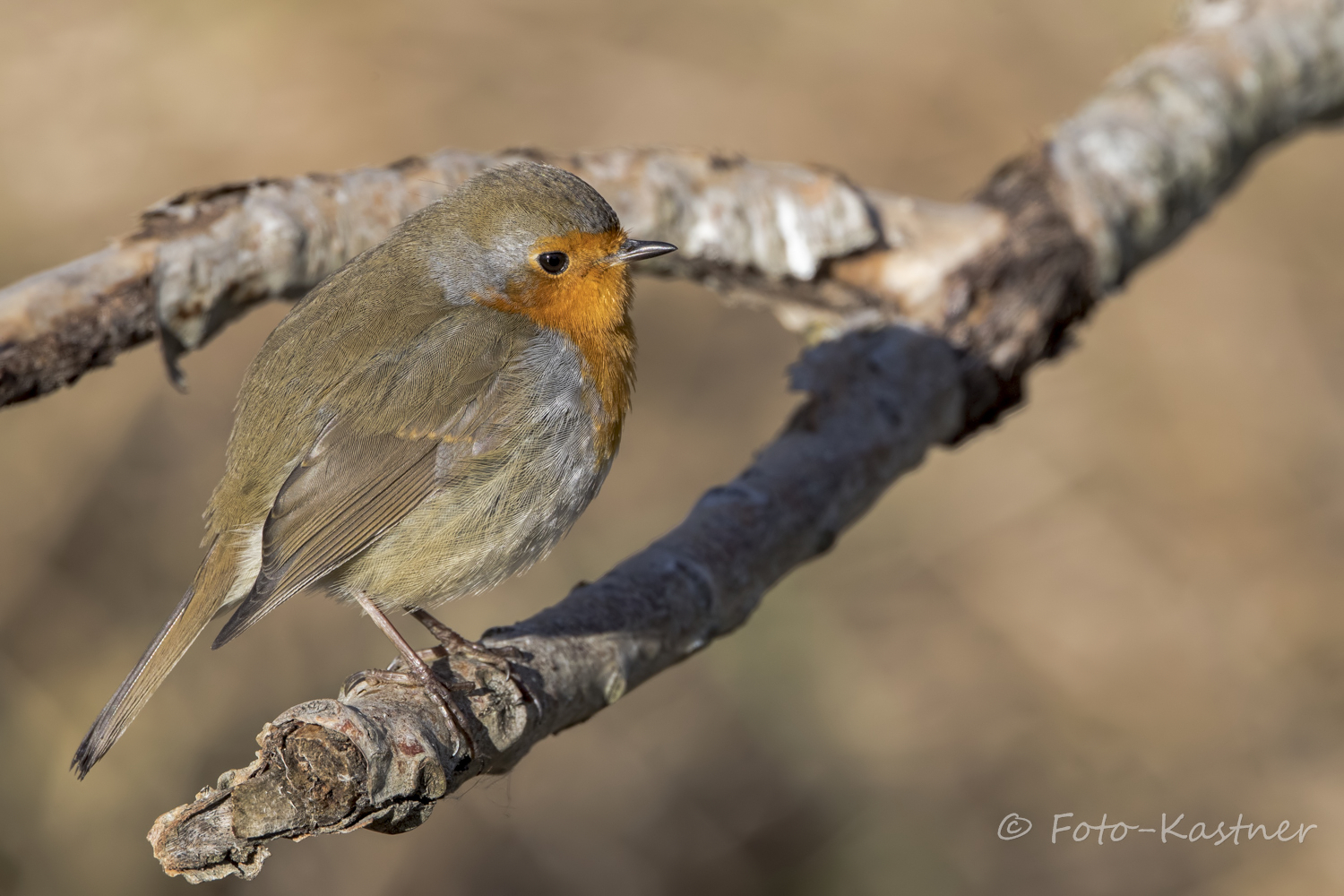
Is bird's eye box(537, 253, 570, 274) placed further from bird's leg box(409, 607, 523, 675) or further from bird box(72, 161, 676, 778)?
bird's leg box(409, 607, 523, 675)

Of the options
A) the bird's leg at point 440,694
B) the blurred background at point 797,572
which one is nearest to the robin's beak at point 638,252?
the bird's leg at point 440,694

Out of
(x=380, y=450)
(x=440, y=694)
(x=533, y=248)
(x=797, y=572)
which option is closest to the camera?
(x=440, y=694)

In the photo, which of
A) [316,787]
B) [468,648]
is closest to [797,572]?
[468,648]

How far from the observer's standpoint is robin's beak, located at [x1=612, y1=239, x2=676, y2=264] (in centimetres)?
318

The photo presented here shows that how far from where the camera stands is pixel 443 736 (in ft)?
7.06

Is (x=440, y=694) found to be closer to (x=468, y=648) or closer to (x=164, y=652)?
(x=468, y=648)

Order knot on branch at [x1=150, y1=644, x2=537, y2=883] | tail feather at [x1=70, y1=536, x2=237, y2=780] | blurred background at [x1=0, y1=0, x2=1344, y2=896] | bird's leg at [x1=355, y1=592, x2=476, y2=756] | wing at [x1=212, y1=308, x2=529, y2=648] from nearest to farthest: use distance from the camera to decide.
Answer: knot on branch at [x1=150, y1=644, x2=537, y2=883]
bird's leg at [x1=355, y1=592, x2=476, y2=756]
tail feather at [x1=70, y1=536, x2=237, y2=780]
wing at [x1=212, y1=308, x2=529, y2=648]
blurred background at [x1=0, y1=0, x2=1344, y2=896]

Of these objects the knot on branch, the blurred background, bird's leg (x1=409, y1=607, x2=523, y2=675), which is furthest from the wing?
the blurred background

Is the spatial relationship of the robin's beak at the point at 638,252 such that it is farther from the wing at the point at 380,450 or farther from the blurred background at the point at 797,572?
the blurred background at the point at 797,572

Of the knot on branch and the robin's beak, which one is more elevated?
the robin's beak

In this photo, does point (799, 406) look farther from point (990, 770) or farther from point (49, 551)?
point (49, 551)

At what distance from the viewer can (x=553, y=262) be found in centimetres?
314

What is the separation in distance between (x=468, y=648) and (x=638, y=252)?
1149mm

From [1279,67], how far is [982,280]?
4.88 feet
